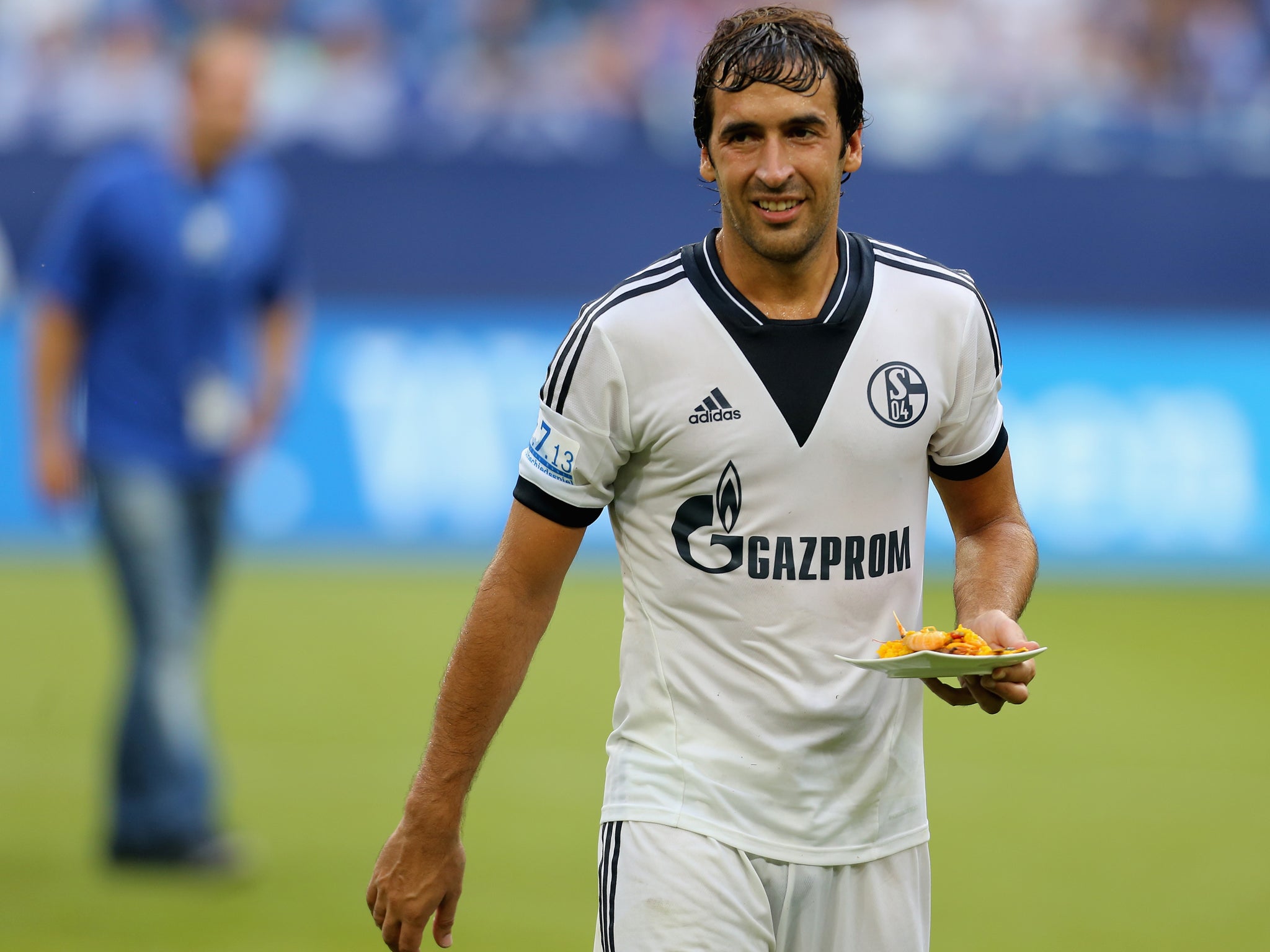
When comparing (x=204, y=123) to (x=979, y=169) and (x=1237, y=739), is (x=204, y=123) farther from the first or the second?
(x=979, y=169)

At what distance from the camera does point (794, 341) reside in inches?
121

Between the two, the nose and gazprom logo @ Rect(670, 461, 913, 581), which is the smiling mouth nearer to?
the nose

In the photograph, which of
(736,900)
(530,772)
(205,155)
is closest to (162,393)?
(205,155)

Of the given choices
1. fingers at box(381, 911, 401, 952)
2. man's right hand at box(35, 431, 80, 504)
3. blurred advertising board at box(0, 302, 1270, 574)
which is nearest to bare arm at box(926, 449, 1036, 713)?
fingers at box(381, 911, 401, 952)

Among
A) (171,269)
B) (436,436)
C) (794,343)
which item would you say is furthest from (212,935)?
(436,436)

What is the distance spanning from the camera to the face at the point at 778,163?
2.97 metres

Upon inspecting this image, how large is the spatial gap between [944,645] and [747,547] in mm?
422

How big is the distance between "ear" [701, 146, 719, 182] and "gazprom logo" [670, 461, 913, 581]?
515mm

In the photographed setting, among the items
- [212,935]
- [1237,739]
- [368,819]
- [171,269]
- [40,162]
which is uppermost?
[40,162]

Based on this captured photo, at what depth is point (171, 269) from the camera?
22.3 feet

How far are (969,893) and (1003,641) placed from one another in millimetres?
3733

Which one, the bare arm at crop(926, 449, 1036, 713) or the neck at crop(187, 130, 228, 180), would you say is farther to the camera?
the neck at crop(187, 130, 228, 180)

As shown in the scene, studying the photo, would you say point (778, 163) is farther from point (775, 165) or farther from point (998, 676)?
point (998, 676)

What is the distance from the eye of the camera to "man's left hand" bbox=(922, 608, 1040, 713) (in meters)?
2.79
